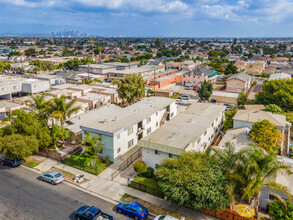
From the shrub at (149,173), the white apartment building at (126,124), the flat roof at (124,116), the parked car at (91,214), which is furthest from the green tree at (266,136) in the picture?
the parked car at (91,214)

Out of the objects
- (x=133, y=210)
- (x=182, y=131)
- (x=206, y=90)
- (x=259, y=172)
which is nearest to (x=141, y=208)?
(x=133, y=210)

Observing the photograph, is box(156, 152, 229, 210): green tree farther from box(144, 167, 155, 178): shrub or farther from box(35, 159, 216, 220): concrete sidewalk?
box(144, 167, 155, 178): shrub

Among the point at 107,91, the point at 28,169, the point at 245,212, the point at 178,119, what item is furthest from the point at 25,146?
the point at 107,91

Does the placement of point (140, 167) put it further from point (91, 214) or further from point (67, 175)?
point (67, 175)

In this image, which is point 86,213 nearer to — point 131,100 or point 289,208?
point 289,208

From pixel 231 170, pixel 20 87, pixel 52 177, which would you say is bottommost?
pixel 52 177

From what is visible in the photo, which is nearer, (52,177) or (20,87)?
(52,177)
